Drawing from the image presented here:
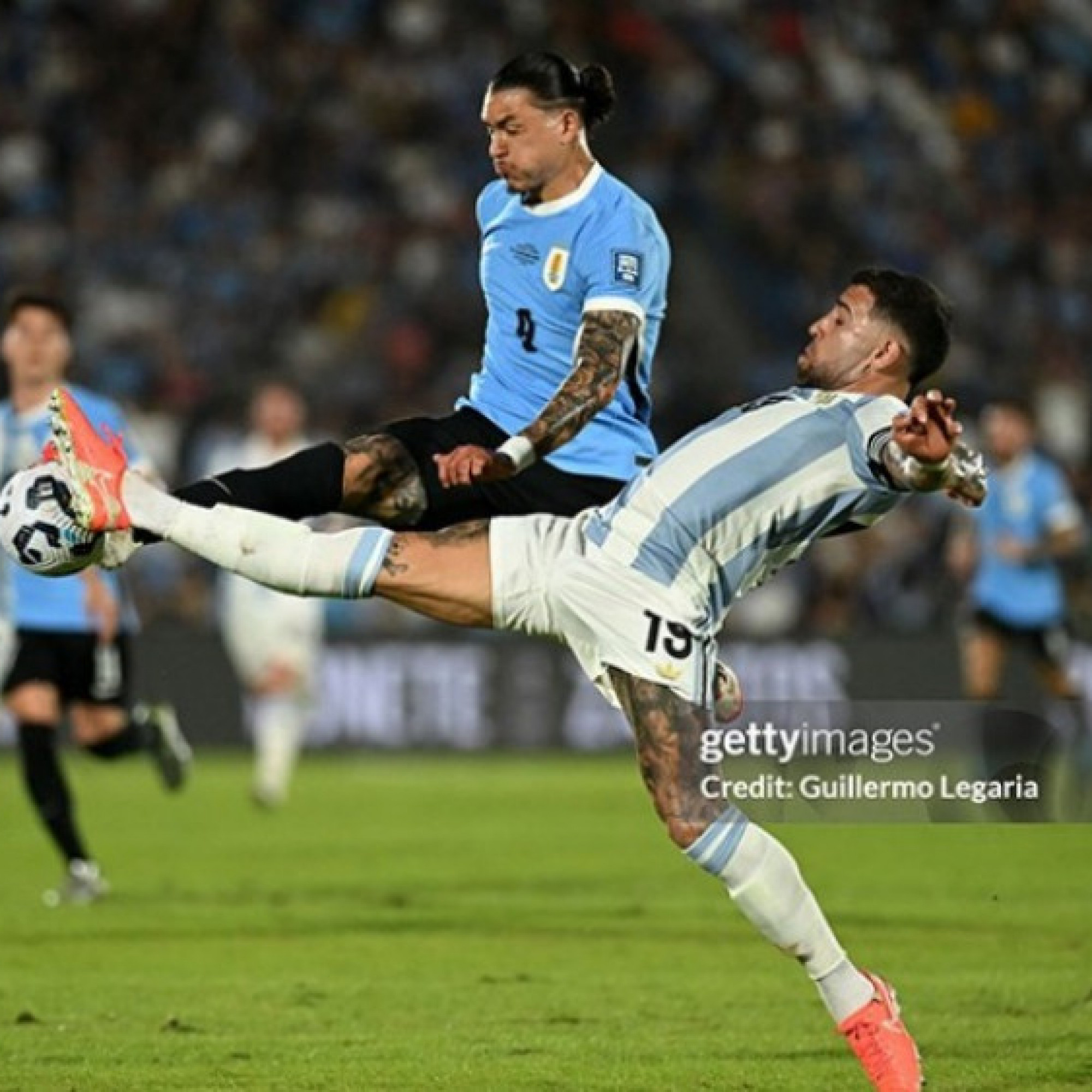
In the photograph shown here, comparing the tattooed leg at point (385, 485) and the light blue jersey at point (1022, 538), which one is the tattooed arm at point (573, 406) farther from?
the light blue jersey at point (1022, 538)

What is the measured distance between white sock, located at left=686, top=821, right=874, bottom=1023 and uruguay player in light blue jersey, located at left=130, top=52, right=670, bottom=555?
1811mm

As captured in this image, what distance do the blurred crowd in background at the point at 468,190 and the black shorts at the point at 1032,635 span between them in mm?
5095

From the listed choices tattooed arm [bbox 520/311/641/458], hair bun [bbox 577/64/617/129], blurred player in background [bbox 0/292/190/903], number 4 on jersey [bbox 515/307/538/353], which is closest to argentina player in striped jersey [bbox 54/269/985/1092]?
tattooed arm [bbox 520/311/641/458]

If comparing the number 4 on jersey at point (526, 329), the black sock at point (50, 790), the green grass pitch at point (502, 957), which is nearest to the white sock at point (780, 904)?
the green grass pitch at point (502, 957)

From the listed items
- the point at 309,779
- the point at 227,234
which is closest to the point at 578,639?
the point at 309,779

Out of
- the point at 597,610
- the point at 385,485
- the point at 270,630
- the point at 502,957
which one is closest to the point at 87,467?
the point at 385,485

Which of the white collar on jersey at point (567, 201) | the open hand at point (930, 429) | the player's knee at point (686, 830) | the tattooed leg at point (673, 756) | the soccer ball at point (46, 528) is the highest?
the white collar on jersey at point (567, 201)

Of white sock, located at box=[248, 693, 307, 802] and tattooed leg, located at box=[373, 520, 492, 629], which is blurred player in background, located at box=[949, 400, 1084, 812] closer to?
white sock, located at box=[248, 693, 307, 802]

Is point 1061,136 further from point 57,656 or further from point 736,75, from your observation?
point 57,656

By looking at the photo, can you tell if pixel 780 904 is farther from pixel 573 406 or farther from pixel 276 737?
pixel 276 737

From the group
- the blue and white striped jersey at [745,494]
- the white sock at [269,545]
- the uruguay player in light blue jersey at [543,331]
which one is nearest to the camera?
the blue and white striped jersey at [745,494]

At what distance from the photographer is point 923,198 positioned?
80.6 ft

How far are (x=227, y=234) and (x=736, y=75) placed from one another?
5.24 metres

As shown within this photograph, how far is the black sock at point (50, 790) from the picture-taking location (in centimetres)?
1167
